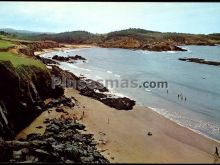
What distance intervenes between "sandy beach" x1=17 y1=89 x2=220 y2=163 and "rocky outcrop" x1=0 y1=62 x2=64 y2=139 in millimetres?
745

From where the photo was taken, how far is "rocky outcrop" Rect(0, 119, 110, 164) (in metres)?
13.2

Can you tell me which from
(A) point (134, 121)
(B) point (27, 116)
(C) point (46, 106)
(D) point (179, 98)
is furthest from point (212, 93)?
(B) point (27, 116)

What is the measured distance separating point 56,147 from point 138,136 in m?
8.97

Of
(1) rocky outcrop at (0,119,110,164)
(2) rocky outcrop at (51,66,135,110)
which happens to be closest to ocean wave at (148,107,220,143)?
(2) rocky outcrop at (51,66,135,110)

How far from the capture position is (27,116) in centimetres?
2280

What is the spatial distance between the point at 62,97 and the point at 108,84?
1960cm

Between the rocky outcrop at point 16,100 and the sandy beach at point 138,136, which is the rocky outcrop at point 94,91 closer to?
the sandy beach at point 138,136

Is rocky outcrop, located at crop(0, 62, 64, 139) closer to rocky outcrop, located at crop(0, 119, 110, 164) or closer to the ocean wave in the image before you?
rocky outcrop, located at crop(0, 119, 110, 164)

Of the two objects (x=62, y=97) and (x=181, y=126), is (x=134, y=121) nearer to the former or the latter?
(x=181, y=126)

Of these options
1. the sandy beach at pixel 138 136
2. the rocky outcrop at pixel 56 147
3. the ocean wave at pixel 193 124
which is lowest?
the ocean wave at pixel 193 124

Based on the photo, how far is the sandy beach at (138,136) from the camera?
67.6 ft

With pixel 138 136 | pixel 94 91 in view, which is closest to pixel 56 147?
pixel 138 136

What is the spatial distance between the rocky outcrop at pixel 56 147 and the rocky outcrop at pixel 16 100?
51.0 inches

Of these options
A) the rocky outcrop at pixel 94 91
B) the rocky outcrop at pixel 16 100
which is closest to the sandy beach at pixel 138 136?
the rocky outcrop at pixel 16 100
